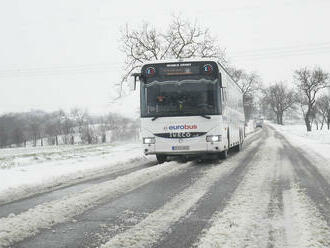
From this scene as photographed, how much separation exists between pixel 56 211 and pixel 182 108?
735 cm

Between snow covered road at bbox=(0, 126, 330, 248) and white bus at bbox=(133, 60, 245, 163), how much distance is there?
3.68m

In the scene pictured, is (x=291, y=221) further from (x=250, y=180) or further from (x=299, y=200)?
(x=250, y=180)

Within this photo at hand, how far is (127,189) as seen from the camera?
24.6 ft

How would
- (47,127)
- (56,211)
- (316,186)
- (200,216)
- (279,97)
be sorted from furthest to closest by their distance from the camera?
(47,127)
(279,97)
(316,186)
(56,211)
(200,216)

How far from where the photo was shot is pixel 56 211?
18.2 feet

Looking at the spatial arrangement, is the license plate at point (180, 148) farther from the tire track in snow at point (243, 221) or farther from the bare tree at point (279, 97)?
the bare tree at point (279, 97)

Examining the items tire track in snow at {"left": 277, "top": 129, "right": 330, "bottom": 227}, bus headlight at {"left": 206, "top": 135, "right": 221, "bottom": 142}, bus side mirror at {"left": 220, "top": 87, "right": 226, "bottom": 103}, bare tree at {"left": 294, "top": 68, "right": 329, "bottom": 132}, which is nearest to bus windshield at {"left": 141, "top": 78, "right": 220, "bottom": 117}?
bus side mirror at {"left": 220, "top": 87, "right": 226, "bottom": 103}

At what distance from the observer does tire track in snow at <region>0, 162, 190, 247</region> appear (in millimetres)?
4414

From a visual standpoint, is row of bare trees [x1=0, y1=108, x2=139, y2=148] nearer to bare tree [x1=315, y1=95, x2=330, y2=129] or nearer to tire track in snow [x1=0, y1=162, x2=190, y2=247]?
bare tree [x1=315, y1=95, x2=330, y2=129]

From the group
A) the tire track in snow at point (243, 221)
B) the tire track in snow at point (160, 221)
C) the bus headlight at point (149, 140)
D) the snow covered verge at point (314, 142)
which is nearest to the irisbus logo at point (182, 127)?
the bus headlight at point (149, 140)

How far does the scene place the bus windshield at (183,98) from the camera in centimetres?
1234

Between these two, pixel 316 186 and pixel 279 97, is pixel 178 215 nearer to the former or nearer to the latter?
pixel 316 186

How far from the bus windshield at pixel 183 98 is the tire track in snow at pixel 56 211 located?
160 inches

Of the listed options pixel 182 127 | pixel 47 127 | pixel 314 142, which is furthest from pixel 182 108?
pixel 47 127
